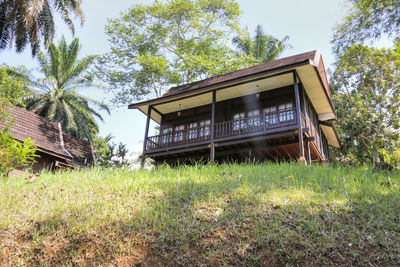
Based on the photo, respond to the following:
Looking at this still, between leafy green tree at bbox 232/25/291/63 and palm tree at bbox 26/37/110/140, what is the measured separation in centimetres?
1333

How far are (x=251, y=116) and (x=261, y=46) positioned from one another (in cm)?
1598

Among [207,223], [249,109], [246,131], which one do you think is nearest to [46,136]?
[246,131]

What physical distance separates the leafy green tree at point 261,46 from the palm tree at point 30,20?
13706 millimetres

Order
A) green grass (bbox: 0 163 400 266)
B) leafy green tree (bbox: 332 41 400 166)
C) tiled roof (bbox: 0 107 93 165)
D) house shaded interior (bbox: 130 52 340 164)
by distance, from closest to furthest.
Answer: green grass (bbox: 0 163 400 266) < house shaded interior (bbox: 130 52 340 164) < tiled roof (bbox: 0 107 93 165) < leafy green tree (bbox: 332 41 400 166)

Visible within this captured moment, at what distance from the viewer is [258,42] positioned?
26406 millimetres

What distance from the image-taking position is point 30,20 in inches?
585

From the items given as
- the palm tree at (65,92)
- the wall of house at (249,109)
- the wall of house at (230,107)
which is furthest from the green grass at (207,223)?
the palm tree at (65,92)

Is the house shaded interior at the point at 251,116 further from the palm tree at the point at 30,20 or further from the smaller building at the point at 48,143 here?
the palm tree at the point at 30,20

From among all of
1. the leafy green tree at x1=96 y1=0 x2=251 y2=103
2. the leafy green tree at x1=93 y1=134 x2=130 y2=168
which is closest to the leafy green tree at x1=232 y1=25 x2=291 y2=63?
the leafy green tree at x1=96 y1=0 x2=251 y2=103

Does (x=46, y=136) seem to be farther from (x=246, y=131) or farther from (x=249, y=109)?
(x=249, y=109)

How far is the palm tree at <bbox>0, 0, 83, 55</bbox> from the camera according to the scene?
1501 cm

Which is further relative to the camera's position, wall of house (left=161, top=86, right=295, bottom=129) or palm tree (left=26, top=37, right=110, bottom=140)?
palm tree (left=26, top=37, right=110, bottom=140)

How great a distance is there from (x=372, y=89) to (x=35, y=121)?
70.8 feet

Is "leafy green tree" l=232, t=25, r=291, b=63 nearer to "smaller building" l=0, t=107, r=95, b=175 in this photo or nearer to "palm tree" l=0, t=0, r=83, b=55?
"palm tree" l=0, t=0, r=83, b=55
